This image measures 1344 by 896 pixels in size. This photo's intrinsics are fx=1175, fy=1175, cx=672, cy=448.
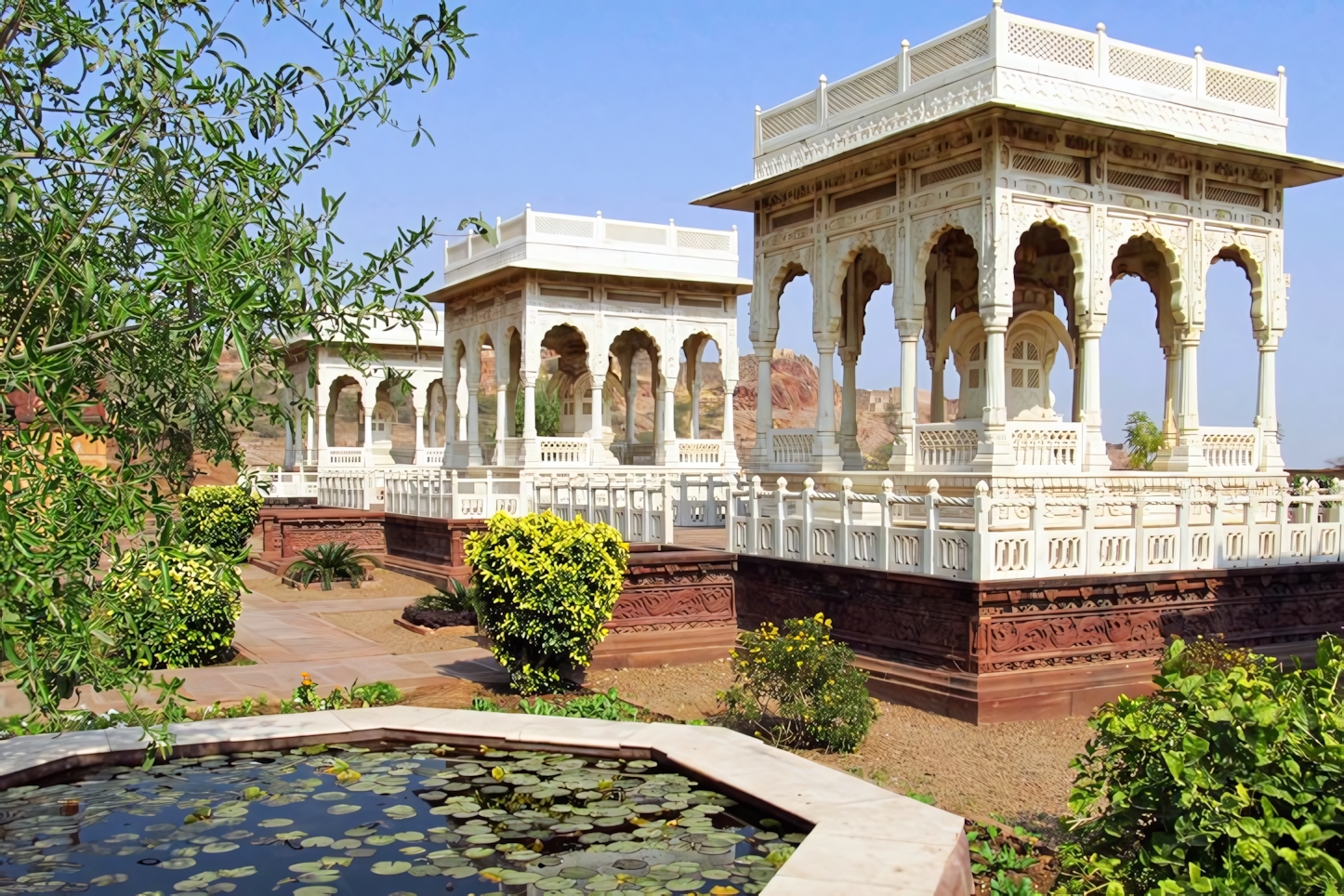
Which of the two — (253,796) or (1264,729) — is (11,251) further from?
(1264,729)

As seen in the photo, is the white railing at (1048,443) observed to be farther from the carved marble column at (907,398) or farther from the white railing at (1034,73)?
the white railing at (1034,73)

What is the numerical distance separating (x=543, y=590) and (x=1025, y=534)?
4132mm

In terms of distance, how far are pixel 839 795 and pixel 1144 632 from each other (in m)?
5.96

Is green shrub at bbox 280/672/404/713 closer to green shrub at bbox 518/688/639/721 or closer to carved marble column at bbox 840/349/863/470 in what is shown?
green shrub at bbox 518/688/639/721

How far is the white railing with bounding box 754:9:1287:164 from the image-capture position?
45.2 feet

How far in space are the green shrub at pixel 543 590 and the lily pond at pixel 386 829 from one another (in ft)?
9.11

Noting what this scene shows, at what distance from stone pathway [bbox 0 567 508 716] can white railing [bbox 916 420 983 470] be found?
6069 millimetres

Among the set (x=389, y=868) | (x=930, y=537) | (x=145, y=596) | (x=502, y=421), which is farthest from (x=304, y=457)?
(x=145, y=596)

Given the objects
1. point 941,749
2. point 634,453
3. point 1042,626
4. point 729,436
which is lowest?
point 941,749

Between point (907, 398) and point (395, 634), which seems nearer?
point (395, 634)

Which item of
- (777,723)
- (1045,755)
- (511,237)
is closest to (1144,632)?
(1045,755)

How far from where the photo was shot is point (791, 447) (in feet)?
56.7

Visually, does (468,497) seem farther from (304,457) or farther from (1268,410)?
(304,457)

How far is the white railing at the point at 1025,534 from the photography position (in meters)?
10.1
